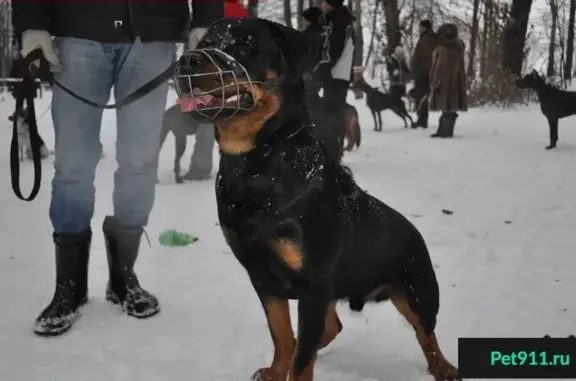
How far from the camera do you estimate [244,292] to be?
3133mm

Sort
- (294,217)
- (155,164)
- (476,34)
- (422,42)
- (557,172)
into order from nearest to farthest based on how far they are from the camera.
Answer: (294,217) → (155,164) → (557,172) → (422,42) → (476,34)

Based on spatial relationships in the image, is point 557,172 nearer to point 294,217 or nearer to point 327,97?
point 327,97

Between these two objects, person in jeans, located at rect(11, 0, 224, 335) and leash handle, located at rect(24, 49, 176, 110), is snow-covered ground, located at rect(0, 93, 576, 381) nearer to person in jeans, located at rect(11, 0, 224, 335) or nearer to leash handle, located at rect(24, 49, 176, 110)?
person in jeans, located at rect(11, 0, 224, 335)

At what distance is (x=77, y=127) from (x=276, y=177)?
3.51 ft

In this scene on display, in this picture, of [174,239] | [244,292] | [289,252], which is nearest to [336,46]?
[174,239]

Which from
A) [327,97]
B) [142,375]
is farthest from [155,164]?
[327,97]

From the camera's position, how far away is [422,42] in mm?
12188

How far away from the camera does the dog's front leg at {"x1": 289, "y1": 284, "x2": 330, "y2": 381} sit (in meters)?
1.96

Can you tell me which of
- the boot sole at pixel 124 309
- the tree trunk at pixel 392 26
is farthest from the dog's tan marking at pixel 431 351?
the tree trunk at pixel 392 26

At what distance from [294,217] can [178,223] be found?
287 centimetres

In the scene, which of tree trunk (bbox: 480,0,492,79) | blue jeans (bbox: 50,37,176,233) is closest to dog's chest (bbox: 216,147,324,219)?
blue jeans (bbox: 50,37,176,233)

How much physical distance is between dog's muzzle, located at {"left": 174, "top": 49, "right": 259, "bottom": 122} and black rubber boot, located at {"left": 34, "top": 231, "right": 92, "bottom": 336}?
116cm

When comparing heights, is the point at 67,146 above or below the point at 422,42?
below

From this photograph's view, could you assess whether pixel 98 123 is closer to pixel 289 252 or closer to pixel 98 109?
pixel 98 109
